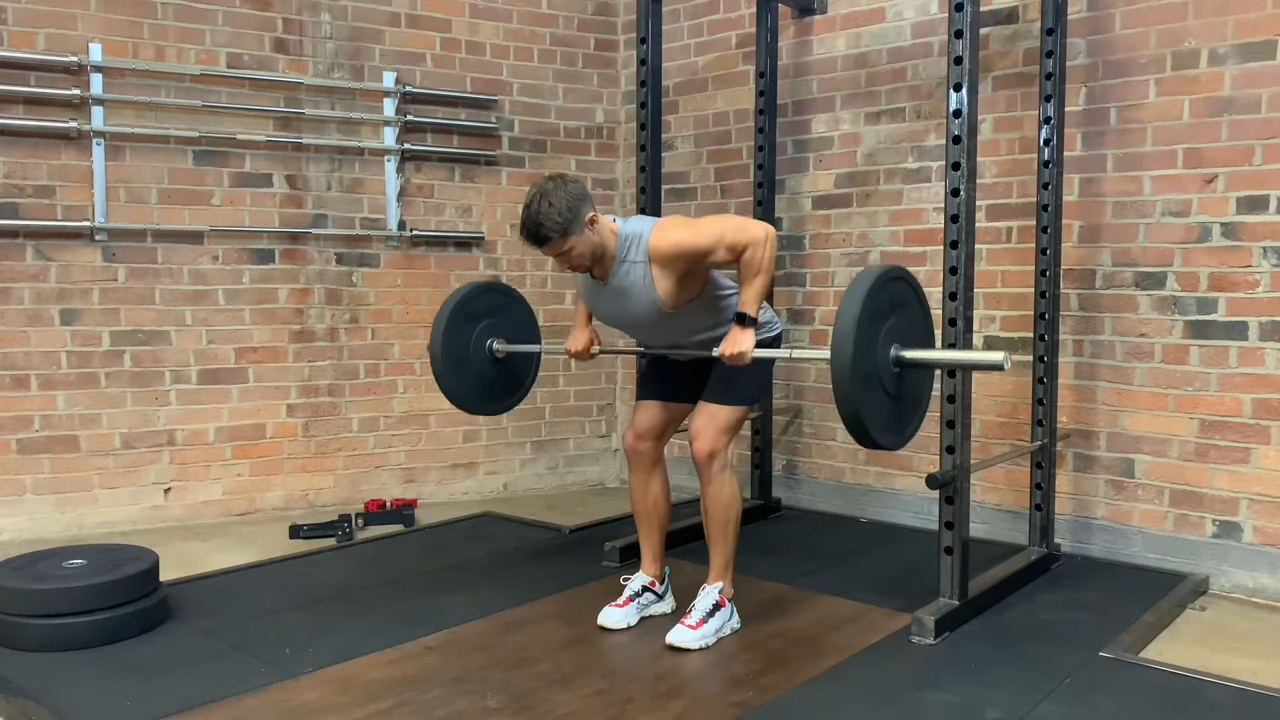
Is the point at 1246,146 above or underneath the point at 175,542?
above

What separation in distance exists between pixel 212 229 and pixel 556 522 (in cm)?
165

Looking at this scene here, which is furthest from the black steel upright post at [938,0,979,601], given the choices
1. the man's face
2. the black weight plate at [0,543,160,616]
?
the black weight plate at [0,543,160,616]

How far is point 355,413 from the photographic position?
3.83 meters

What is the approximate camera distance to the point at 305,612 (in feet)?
8.70

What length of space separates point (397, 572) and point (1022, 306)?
2.20 metres

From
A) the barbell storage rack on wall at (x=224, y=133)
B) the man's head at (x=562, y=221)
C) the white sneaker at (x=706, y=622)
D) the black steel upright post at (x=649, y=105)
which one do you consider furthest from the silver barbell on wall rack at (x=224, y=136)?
the white sneaker at (x=706, y=622)

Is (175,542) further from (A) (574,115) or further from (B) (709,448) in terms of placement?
(A) (574,115)

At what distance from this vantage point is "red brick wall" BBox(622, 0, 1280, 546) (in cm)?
278

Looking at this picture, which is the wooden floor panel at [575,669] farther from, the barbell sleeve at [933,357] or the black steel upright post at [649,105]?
the black steel upright post at [649,105]

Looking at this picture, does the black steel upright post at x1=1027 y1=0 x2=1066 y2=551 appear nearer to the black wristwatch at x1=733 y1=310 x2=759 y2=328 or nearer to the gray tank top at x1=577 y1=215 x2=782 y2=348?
the gray tank top at x1=577 y1=215 x2=782 y2=348

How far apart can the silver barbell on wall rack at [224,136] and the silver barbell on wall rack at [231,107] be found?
0.08 meters

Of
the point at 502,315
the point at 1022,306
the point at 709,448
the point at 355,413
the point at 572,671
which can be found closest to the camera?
the point at 572,671

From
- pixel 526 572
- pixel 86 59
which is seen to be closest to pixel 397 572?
pixel 526 572

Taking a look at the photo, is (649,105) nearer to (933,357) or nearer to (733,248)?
(733,248)
